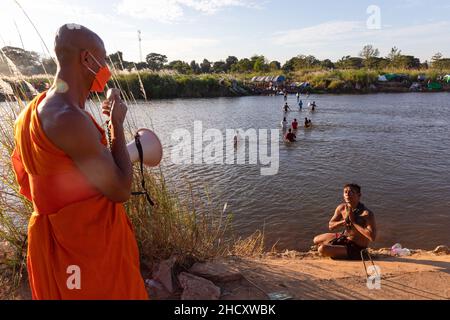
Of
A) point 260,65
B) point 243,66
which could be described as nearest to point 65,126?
point 260,65

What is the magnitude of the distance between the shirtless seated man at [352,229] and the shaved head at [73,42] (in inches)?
164

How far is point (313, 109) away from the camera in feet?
80.9

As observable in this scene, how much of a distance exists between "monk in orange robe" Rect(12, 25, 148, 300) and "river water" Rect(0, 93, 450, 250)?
1730mm

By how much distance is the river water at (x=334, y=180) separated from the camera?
6.88 m

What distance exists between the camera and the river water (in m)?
6.88

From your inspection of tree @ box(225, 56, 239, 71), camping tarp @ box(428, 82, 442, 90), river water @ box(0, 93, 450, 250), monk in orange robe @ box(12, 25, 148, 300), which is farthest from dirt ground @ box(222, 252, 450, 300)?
tree @ box(225, 56, 239, 71)

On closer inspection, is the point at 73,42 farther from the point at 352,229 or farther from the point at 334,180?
the point at 334,180

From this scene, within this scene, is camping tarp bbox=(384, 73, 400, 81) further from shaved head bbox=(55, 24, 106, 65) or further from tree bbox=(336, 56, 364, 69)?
shaved head bbox=(55, 24, 106, 65)

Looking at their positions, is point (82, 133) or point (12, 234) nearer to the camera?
point (82, 133)

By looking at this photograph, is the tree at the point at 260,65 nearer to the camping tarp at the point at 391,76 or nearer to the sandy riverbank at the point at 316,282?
the camping tarp at the point at 391,76

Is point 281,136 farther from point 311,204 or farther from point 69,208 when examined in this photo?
point 69,208

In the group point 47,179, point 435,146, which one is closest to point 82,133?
point 47,179

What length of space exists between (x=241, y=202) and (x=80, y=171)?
7.18m

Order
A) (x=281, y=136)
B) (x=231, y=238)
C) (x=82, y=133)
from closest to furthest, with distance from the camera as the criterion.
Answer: (x=82, y=133) → (x=231, y=238) → (x=281, y=136)
